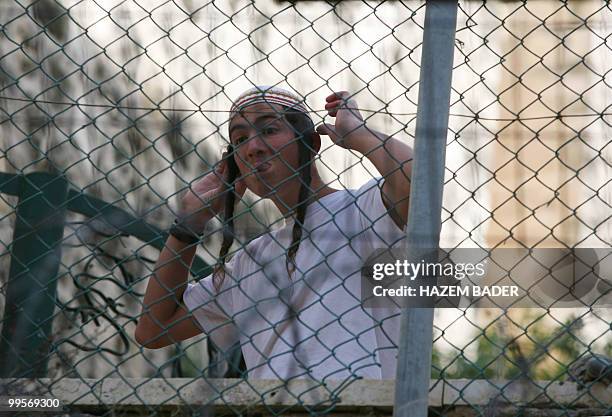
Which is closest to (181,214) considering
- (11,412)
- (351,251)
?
(351,251)

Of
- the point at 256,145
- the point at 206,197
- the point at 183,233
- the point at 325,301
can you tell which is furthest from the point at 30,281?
the point at 325,301

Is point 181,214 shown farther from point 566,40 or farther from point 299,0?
point 566,40

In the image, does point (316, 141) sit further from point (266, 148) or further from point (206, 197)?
point (206, 197)

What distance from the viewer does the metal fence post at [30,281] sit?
336 cm

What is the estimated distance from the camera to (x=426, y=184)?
10.0ft

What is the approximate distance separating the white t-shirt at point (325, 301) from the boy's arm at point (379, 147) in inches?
1.5

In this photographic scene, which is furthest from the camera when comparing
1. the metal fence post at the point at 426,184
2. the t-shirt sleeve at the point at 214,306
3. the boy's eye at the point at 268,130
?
the t-shirt sleeve at the point at 214,306

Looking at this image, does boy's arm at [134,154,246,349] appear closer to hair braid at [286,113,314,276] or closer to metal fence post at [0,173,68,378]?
hair braid at [286,113,314,276]

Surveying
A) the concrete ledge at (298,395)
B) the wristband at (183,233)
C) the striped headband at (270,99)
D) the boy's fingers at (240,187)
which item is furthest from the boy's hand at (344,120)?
the concrete ledge at (298,395)

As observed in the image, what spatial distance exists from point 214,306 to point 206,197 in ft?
1.16

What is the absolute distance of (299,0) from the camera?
10.7 ft

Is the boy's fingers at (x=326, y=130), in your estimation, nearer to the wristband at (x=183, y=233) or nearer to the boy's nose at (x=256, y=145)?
the boy's nose at (x=256, y=145)

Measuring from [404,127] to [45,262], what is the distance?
1.29 m

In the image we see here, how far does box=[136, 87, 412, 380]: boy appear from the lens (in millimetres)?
3213
